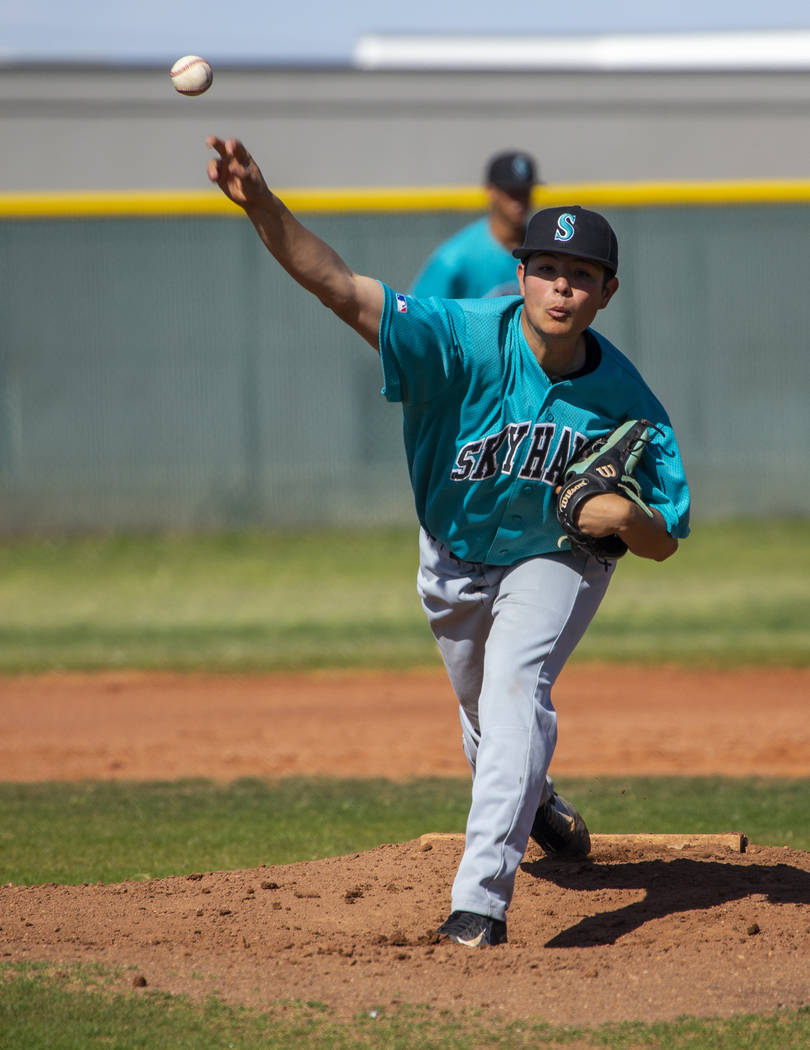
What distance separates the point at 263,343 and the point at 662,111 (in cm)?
515

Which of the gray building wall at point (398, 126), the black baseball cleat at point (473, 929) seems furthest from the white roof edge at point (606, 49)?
the black baseball cleat at point (473, 929)

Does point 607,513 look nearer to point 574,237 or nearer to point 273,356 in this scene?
point 574,237

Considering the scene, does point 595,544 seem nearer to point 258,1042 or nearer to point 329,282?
point 329,282

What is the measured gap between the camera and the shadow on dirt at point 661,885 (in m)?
3.54

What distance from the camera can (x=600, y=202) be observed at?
42.8 ft

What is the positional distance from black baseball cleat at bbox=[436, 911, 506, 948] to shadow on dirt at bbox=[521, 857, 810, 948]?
0.21m

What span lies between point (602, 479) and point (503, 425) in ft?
1.03

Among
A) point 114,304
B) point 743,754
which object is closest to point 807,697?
point 743,754

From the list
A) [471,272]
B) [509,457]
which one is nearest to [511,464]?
[509,457]

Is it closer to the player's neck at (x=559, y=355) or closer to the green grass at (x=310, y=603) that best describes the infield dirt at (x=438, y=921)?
the player's neck at (x=559, y=355)

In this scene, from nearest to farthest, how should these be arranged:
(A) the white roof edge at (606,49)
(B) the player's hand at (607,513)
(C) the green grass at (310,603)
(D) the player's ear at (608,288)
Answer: (B) the player's hand at (607,513)
(D) the player's ear at (608,288)
(C) the green grass at (310,603)
(A) the white roof edge at (606,49)

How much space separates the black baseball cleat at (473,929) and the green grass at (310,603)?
5091 mm

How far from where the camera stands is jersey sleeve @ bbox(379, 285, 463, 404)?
3236 millimetres

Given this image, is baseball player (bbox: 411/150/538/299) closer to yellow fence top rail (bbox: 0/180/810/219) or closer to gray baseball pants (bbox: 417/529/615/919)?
gray baseball pants (bbox: 417/529/615/919)
